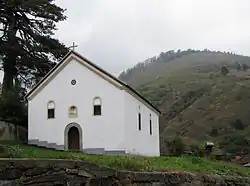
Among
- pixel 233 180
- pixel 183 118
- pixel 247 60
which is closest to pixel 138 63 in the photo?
pixel 247 60

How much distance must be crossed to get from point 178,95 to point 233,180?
87.5 meters

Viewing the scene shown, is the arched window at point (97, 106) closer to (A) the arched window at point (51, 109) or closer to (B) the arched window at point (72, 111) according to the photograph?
(B) the arched window at point (72, 111)

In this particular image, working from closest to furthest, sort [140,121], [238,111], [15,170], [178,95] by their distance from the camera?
[15,170]
[140,121]
[238,111]
[178,95]

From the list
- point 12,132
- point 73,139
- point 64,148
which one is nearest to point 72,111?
point 73,139

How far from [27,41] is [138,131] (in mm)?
11564

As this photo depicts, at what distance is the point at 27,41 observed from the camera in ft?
134

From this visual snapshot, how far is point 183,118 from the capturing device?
85.8m

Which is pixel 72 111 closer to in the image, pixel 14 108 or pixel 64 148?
pixel 64 148

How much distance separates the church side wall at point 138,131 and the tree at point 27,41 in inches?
303

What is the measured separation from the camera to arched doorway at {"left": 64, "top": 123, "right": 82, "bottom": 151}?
115ft

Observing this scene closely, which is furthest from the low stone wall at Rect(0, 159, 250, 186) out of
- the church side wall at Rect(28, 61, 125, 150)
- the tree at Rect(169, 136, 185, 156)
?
the tree at Rect(169, 136, 185, 156)

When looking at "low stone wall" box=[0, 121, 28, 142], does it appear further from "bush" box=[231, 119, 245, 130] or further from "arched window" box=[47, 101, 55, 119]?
"bush" box=[231, 119, 245, 130]

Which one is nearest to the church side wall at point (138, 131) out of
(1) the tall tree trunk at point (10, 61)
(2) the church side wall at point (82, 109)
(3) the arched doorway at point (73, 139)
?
(2) the church side wall at point (82, 109)

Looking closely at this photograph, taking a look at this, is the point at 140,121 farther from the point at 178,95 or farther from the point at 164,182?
the point at 178,95
